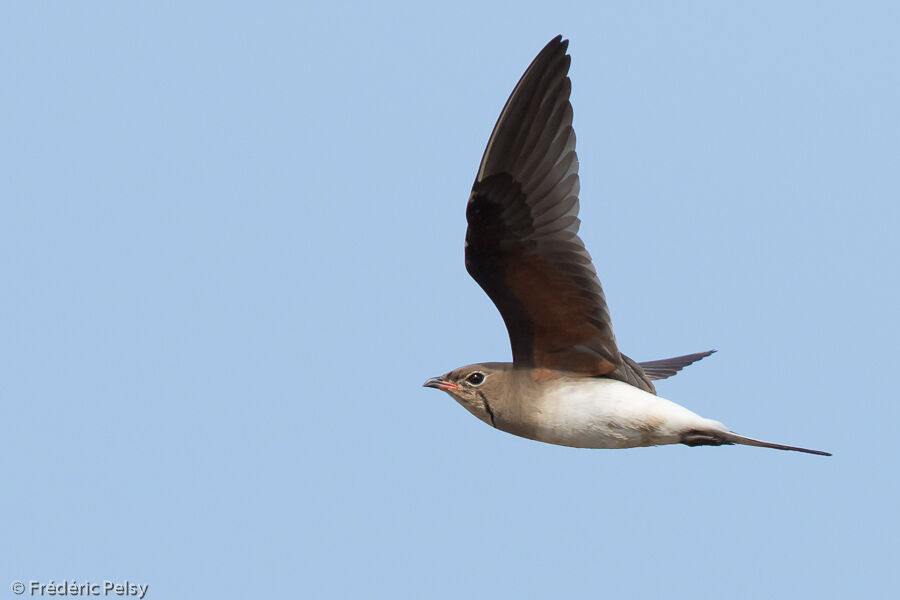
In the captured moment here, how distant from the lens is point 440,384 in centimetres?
954

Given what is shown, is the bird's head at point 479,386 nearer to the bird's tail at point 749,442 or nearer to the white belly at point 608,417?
the white belly at point 608,417

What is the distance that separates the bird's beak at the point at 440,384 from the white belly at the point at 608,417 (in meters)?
0.82

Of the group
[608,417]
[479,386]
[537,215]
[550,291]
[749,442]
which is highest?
[537,215]

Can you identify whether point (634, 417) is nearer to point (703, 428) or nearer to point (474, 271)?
point (703, 428)

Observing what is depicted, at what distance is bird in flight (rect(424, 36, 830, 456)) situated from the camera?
8.66 meters

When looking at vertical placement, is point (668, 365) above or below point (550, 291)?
below

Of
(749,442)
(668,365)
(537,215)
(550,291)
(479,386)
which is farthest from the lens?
(668,365)

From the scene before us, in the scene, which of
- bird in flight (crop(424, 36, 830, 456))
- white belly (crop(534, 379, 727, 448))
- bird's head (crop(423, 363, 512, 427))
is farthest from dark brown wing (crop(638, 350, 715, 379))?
bird's head (crop(423, 363, 512, 427))

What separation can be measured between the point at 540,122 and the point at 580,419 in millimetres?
2247

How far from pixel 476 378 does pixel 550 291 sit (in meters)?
1.01

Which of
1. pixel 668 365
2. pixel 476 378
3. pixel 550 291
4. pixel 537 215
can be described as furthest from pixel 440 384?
pixel 668 365

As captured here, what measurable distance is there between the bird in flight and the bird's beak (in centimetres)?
45

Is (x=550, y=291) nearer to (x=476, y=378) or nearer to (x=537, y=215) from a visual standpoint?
(x=537, y=215)

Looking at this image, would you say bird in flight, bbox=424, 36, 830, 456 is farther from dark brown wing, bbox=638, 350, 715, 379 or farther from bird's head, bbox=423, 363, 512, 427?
dark brown wing, bbox=638, 350, 715, 379
